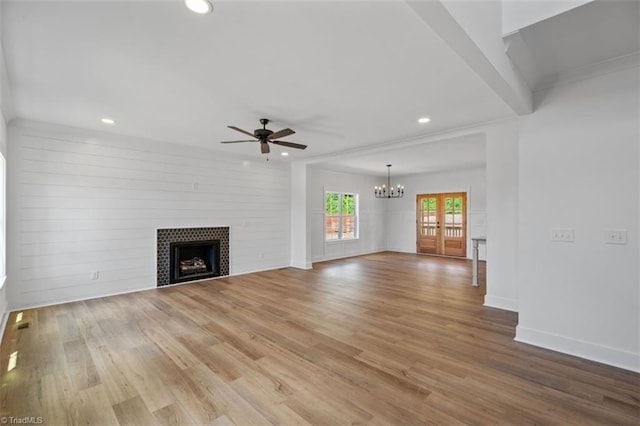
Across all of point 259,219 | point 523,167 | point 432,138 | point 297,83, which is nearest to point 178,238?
point 259,219

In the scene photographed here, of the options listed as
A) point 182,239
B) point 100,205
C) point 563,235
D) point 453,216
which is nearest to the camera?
point 563,235

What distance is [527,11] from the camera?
2.13 meters

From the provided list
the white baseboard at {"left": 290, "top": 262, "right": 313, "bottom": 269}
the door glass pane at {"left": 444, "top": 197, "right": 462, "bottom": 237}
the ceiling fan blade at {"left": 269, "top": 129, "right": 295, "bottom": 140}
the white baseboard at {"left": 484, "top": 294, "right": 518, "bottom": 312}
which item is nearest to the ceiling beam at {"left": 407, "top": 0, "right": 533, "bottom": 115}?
the ceiling fan blade at {"left": 269, "top": 129, "right": 295, "bottom": 140}

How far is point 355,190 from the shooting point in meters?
9.27

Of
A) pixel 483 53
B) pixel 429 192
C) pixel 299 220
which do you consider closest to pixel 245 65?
pixel 483 53

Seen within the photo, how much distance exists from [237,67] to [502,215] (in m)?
3.81

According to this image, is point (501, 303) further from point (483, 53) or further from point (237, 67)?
point (237, 67)

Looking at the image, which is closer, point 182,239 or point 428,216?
point 182,239

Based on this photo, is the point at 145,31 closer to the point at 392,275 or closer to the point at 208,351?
the point at 208,351

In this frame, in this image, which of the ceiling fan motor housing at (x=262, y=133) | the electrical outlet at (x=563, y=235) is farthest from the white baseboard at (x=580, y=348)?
the ceiling fan motor housing at (x=262, y=133)

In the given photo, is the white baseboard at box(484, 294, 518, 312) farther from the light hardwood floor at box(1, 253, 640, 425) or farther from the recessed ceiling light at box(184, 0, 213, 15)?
the recessed ceiling light at box(184, 0, 213, 15)

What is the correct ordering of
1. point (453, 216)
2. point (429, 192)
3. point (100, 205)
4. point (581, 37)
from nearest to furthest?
point (581, 37) → point (100, 205) → point (453, 216) → point (429, 192)

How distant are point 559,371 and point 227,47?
3788 mm

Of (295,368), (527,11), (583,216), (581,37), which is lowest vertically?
(295,368)
